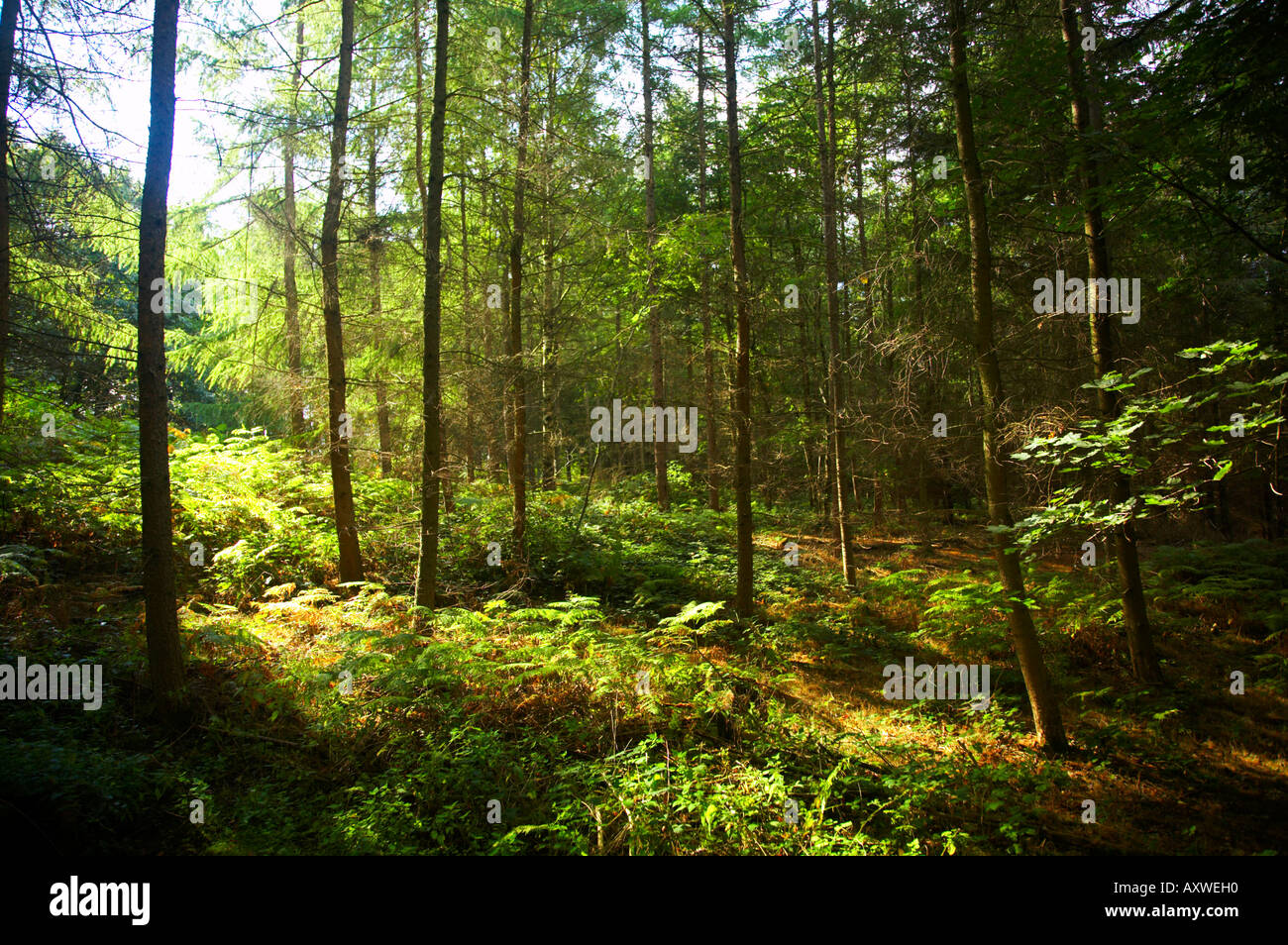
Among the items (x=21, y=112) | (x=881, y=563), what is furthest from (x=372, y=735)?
(x=881, y=563)

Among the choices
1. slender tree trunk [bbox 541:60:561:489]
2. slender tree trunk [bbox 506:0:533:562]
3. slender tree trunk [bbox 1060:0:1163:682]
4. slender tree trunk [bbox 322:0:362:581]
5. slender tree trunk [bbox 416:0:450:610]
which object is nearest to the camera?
slender tree trunk [bbox 1060:0:1163:682]

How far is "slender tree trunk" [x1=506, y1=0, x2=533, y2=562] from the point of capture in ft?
36.0

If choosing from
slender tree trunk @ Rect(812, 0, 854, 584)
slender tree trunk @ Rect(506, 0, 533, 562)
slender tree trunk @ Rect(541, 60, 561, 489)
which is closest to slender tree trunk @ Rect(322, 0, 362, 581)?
A: slender tree trunk @ Rect(506, 0, 533, 562)

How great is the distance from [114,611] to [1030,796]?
1089 cm

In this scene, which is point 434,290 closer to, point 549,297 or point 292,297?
point 292,297

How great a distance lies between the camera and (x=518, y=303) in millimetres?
11469

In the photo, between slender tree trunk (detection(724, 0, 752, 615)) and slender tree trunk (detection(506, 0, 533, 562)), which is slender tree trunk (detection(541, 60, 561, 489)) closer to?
slender tree trunk (detection(506, 0, 533, 562))

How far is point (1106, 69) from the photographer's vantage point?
725 centimetres

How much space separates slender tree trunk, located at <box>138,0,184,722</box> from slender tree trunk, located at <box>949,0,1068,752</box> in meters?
8.20

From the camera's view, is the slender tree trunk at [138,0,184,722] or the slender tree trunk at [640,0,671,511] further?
the slender tree trunk at [640,0,671,511]

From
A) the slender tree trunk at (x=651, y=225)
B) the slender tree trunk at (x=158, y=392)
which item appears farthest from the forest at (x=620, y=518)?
the slender tree trunk at (x=651, y=225)

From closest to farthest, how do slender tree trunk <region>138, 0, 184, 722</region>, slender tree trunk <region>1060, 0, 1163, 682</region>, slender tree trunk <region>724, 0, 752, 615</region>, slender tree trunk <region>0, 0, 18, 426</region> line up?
slender tree trunk <region>138, 0, 184, 722</region> → slender tree trunk <region>1060, 0, 1163, 682</region> → slender tree trunk <region>0, 0, 18, 426</region> → slender tree trunk <region>724, 0, 752, 615</region>

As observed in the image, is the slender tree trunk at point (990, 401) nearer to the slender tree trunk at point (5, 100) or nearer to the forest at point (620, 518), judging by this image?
the forest at point (620, 518)

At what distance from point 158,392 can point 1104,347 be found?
10.7m
